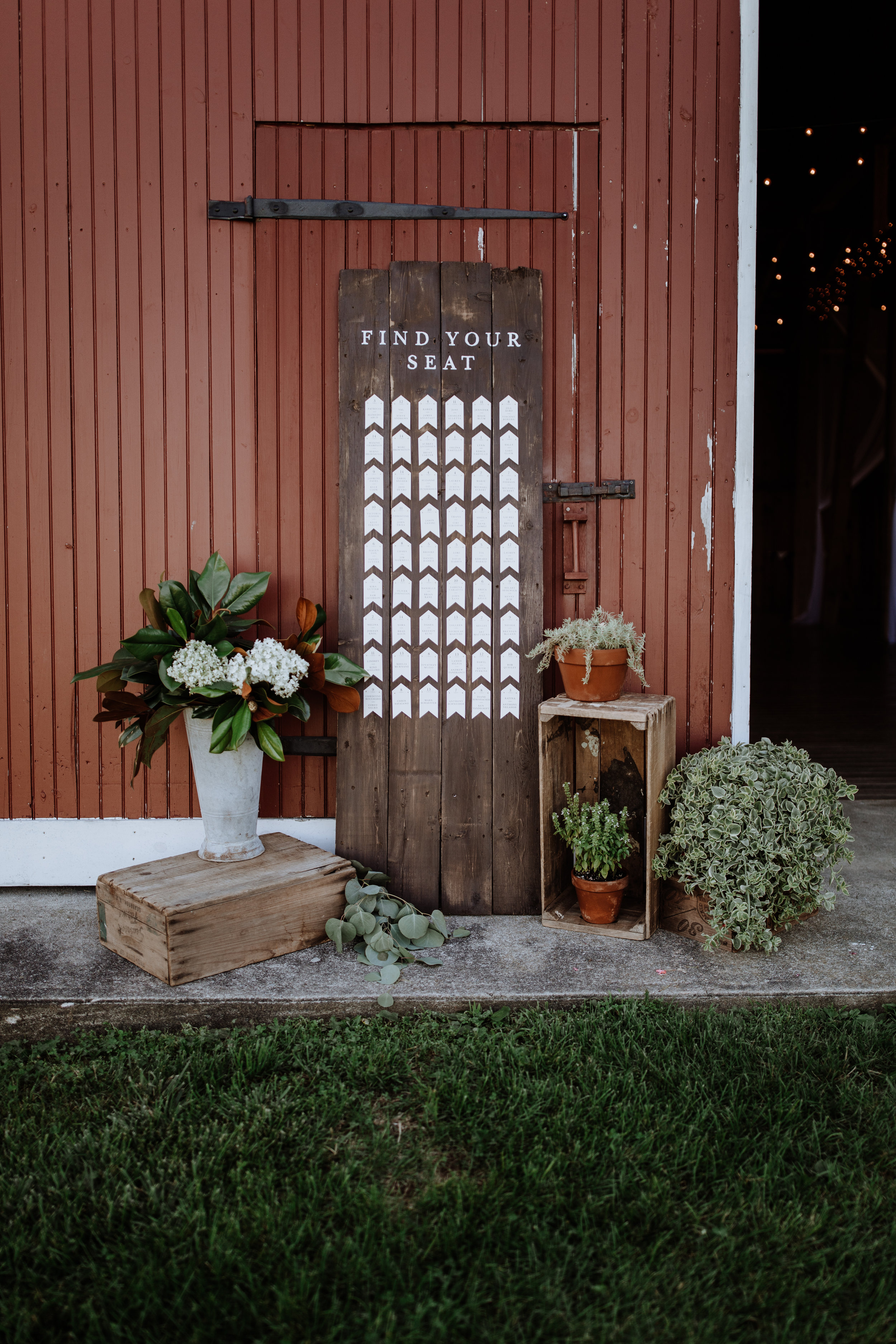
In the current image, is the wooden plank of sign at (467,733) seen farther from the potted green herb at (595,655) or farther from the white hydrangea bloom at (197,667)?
the white hydrangea bloom at (197,667)

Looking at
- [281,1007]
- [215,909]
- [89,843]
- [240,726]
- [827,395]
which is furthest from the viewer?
[827,395]

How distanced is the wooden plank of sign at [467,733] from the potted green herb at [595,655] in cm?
37

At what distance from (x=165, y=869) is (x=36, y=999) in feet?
1.86

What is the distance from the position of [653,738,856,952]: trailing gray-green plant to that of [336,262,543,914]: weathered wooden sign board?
2.05 feet

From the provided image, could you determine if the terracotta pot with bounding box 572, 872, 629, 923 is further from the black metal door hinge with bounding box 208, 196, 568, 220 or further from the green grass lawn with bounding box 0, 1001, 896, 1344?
the black metal door hinge with bounding box 208, 196, 568, 220

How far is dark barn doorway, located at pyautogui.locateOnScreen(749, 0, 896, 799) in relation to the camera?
23.1 ft

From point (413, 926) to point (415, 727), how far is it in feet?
2.45

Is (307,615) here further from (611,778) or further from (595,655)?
(611,778)

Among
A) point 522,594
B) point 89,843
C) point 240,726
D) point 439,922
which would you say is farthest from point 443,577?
point 89,843

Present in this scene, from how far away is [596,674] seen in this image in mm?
3107

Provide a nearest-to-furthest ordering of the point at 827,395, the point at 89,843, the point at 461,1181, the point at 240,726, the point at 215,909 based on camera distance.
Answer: the point at 461,1181 → the point at 215,909 → the point at 240,726 → the point at 89,843 → the point at 827,395

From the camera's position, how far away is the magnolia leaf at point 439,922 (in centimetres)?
302

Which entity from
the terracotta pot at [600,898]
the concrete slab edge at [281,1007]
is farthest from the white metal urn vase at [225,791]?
the terracotta pot at [600,898]

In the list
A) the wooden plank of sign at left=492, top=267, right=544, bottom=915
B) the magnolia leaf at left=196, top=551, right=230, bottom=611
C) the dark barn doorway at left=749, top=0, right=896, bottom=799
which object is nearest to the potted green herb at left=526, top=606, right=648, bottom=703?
the wooden plank of sign at left=492, top=267, right=544, bottom=915
